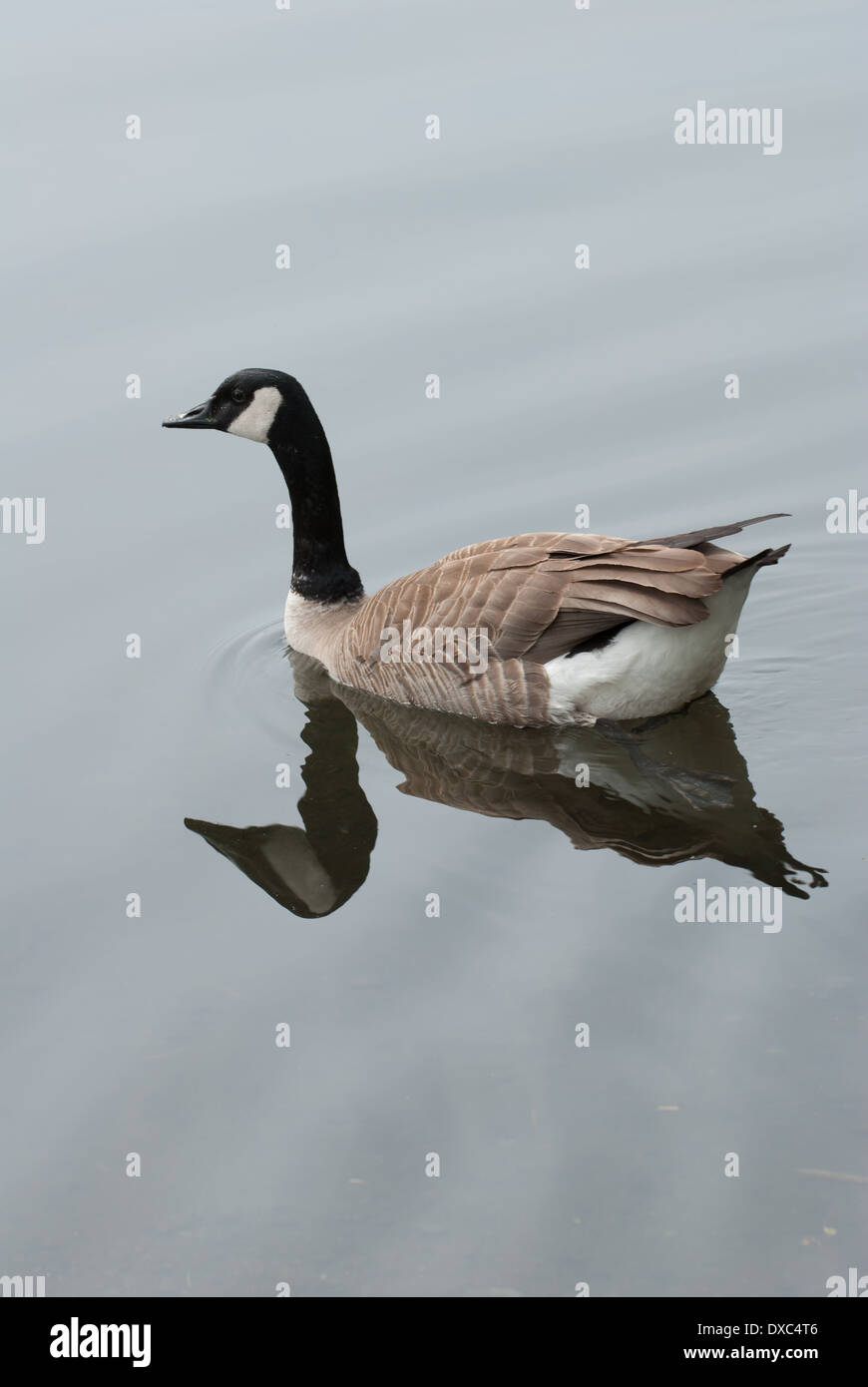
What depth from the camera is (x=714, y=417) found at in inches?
451

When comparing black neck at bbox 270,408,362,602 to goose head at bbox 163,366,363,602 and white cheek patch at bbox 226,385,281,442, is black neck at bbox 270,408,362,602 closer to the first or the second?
goose head at bbox 163,366,363,602

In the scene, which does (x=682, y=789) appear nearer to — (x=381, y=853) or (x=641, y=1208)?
(x=381, y=853)

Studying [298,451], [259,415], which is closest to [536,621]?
[298,451]

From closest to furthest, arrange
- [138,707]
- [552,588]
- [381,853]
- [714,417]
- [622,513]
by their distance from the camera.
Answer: [381,853] → [552,588] → [138,707] → [622,513] → [714,417]

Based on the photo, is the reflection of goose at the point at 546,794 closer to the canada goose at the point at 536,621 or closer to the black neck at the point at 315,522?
the canada goose at the point at 536,621

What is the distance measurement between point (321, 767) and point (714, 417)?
14.7 ft

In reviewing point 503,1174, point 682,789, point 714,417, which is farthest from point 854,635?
point 503,1174

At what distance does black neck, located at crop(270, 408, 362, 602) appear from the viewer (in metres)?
9.85

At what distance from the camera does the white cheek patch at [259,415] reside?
976cm

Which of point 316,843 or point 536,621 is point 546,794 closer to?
point 536,621

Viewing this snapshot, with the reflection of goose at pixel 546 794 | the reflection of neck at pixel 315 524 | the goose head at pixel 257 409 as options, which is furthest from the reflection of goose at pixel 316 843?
the goose head at pixel 257 409

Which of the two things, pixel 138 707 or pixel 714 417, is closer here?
pixel 138 707

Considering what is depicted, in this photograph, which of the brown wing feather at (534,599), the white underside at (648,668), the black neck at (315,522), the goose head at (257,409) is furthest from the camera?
the black neck at (315,522)

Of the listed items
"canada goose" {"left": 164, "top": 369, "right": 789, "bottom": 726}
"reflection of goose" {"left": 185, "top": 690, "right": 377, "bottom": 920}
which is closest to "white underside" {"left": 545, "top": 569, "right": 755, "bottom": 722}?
"canada goose" {"left": 164, "top": 369, "right": 789, "bottom": 726}
